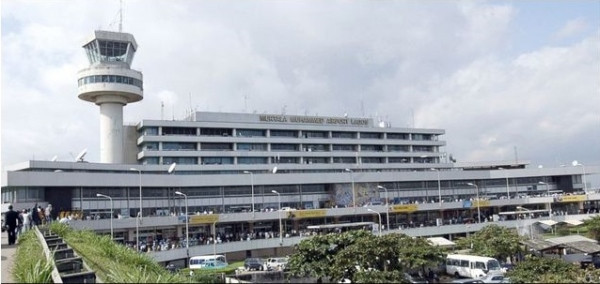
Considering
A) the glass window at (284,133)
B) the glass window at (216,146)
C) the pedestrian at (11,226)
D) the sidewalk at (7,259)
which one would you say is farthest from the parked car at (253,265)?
the glass window at (284,133)

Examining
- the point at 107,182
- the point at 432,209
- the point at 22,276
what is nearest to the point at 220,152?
the point at 107,182

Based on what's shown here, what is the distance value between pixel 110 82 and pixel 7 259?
4964cm

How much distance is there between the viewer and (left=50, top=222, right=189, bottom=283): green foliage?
15.6 metres

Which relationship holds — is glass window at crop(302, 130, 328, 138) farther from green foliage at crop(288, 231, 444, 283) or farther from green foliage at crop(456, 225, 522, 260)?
green foliage at crop(288, 231, 444, 283)

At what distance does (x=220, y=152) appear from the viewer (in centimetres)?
8131

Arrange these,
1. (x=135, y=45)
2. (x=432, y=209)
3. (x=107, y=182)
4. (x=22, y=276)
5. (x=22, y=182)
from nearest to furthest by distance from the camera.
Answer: (x=22, y=276) → (x=22, y=182) → (x=107, y=182) → (x=135, y=45) → (x=432, y=209)

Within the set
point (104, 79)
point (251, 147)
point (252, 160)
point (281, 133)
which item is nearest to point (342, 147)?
point (281, 133)

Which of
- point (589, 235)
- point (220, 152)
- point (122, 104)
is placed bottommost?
point (589, 235)

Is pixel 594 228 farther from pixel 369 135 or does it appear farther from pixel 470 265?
pixel 369 135

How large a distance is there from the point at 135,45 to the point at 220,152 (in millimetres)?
19080

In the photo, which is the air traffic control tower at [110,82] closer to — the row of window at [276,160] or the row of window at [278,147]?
the row of window at [278,147]

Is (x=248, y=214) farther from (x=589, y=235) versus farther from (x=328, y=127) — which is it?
(x=589, y=235)

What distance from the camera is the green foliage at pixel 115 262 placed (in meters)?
15.6

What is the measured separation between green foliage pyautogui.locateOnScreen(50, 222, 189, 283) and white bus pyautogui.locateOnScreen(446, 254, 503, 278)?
26.0 metres
